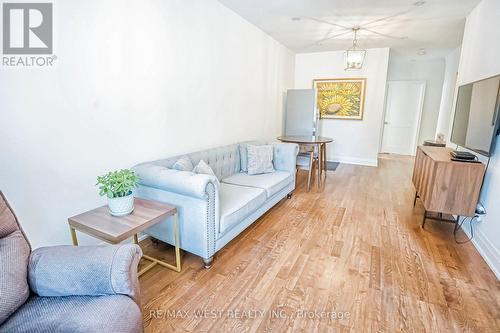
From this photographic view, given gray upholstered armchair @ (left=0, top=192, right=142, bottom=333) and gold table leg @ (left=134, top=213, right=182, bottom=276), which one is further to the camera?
gold table leg @ (left=134, top=213, right=182, bottom=276)

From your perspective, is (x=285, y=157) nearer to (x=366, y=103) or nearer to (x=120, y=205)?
(x=120, y=205)

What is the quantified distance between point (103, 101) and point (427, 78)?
7.69m

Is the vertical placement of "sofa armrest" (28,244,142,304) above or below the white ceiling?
below

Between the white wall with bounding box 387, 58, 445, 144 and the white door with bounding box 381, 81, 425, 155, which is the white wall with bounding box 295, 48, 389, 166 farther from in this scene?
the white door with bounding box 381, 81, 425, 155

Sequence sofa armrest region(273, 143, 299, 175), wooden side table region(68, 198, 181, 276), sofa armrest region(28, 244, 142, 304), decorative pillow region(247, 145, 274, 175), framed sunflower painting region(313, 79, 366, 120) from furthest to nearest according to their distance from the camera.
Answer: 1. framed sunflower painting region(313, 79, 366, 120)
2. sofa armrest region(273, 143, 299, 175)
3. decorative pillow region(247, 145, 274, 175)
4. wooden side table region(68, 198, 181, 276)
5. sofa armrest region(28, 244, 142, 304)

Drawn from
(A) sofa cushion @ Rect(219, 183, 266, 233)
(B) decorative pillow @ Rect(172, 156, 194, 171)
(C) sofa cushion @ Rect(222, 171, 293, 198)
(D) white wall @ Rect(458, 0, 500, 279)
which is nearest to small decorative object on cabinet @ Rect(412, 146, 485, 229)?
(D) white wall @ Rect(458, 0, 500, 279)

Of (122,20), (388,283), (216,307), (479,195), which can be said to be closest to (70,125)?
(122,20)

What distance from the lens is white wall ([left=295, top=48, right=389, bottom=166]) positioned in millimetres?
5465

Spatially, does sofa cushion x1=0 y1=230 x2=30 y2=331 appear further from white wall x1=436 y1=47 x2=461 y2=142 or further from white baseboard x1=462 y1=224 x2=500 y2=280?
white wall x1=436 y1=47 x2=461 y2=142

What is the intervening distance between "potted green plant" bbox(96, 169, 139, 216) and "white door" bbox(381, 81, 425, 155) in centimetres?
747

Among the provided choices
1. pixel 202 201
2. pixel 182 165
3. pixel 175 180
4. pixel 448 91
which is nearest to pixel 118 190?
pixel 175 180

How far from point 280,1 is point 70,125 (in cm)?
269

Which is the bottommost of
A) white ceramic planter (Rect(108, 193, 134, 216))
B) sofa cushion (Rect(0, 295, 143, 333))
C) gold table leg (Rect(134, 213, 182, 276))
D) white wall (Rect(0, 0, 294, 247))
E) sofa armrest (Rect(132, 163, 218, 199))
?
gold table leg (Rect(134, 213, 182, 276))

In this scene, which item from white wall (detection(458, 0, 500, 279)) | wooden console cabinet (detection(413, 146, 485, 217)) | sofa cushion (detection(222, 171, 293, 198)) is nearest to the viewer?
white wall (detection(458, 0, 500, 279))
